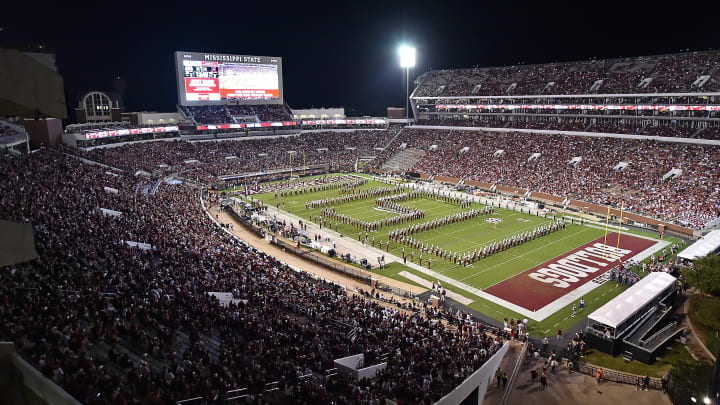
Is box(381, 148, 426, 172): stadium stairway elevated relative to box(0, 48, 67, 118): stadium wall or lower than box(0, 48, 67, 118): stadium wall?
lower

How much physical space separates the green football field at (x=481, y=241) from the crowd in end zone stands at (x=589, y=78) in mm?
21996

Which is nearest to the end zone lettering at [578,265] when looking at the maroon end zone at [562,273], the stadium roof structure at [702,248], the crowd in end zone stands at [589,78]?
the maroon end zone at [562,273]

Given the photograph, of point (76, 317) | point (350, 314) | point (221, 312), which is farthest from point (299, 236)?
point (76, 317)

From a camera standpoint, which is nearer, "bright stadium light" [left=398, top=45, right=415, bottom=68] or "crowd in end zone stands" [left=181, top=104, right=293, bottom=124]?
"crowd in end zone stands" [left=181, top=104, right=293, bottom=124]

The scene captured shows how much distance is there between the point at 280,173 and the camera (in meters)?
51.5

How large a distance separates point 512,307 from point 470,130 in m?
40.8

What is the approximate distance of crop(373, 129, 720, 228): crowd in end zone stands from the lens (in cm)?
3266

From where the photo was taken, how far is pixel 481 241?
28.3 meters

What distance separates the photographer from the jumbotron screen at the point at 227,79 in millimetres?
53812

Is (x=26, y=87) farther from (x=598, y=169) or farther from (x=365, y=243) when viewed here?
(x=598, y=169)

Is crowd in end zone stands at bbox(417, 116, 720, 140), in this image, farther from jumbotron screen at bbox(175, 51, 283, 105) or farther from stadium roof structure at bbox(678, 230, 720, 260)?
jumbotron screen at bbox(175, 51, 283, 105)

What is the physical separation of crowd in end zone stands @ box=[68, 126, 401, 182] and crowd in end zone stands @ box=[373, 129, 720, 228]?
24.3 feet

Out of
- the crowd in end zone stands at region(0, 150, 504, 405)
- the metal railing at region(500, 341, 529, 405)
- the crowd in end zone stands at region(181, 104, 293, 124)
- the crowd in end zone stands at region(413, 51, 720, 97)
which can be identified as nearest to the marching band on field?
the crowd in end zone stands at region(0, 150, 504, 405)

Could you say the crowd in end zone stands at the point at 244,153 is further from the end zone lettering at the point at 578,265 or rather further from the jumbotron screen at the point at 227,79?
the end zone lettering at the point at 578,265
